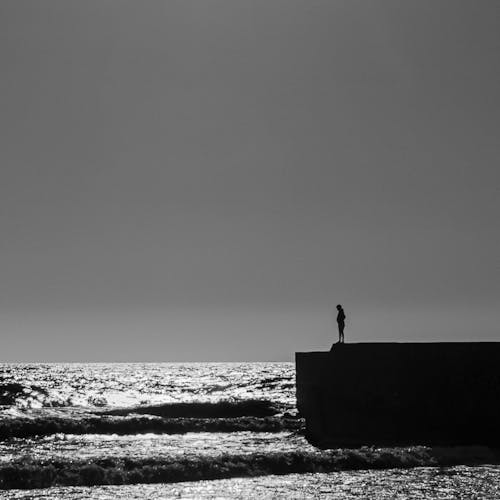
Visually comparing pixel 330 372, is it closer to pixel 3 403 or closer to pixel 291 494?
pixel 291 494

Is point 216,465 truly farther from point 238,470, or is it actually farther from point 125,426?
point 125,426

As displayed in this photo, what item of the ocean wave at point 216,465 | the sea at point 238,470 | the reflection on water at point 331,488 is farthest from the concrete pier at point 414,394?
the reflection on water at point 331,488

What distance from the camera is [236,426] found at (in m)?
30.4

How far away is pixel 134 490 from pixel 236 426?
16198mm

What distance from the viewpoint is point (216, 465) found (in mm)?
16766

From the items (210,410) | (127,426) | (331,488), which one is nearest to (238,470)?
(331,488)

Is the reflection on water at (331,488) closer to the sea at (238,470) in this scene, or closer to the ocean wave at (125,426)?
the sea at (238,470)

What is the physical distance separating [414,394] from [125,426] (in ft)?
47.4

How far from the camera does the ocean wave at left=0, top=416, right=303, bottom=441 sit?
1125 inches

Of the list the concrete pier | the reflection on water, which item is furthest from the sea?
the concrete pier

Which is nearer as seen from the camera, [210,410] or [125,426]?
[125,426]

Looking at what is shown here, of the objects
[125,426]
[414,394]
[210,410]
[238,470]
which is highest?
[414,394]

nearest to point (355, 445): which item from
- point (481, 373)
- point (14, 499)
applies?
point (481, 373)

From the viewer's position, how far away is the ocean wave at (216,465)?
15594 mm
